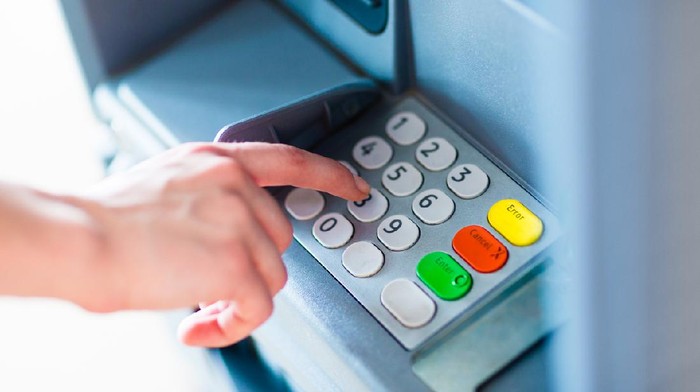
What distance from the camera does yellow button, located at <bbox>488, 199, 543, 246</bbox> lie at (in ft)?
1.94

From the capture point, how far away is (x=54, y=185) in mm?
1188

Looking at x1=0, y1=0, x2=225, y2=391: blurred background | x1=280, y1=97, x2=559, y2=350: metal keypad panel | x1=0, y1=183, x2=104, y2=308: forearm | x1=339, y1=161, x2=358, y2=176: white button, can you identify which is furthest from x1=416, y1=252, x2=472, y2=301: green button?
x1=0, y1=0, x2=225, y2=391: blurred background

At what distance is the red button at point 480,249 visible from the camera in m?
0.59

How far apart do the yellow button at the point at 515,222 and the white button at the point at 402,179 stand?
0.06 meters

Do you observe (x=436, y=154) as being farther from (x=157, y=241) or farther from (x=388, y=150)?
(x=157, y=241)

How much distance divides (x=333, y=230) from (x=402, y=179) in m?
0.06

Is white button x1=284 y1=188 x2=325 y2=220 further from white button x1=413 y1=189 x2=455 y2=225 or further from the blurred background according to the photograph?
the blurred background

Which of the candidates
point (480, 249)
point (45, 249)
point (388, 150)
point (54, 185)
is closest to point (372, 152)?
point (388, 150)

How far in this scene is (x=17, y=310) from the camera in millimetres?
1159

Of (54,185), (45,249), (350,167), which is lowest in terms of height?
(54,185)

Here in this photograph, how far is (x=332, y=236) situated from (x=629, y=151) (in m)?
0.35

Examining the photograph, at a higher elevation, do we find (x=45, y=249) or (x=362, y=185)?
(x=362, y=185)

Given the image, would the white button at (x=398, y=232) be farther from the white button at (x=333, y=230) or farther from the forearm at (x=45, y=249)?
the forearm at (x=45, y=249)

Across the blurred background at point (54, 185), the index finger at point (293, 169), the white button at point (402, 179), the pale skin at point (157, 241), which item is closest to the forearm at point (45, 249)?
the pale skin at point (157, 241)
